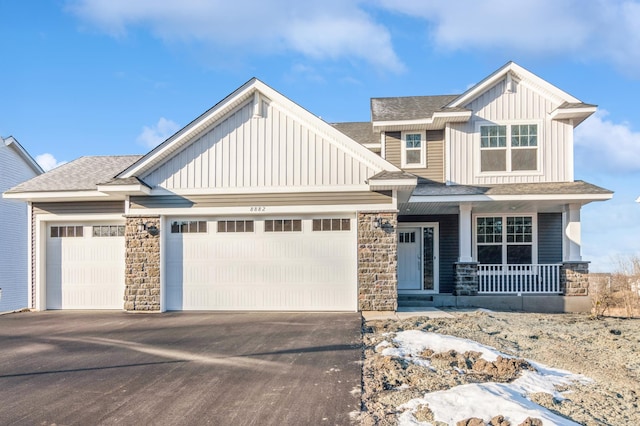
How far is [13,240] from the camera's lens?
789 inches

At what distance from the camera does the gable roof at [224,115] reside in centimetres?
1066

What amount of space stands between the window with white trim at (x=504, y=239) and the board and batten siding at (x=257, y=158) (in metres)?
5.51

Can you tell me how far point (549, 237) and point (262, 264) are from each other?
8.91 m

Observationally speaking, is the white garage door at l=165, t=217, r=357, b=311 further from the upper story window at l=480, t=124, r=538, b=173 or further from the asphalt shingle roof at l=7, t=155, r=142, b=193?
the upper story window at l=480, t=124, r=538, b=173

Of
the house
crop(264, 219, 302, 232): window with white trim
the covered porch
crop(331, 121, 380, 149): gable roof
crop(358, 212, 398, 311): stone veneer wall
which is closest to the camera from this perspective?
crop(358, 212, 398, 311): stone veneer wall

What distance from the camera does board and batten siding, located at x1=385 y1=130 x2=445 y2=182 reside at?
13414 millimetres

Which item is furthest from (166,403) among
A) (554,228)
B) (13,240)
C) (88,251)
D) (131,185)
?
(13,240)

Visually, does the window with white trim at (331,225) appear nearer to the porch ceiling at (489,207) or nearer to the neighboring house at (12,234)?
the porch ceiling at (489,207)

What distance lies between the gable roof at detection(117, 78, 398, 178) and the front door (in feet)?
14.3

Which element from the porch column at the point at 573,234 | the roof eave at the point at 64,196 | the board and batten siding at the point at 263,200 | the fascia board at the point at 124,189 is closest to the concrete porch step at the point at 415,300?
the board and batten siding at the point at 263,200

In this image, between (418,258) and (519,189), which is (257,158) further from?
(519,189)

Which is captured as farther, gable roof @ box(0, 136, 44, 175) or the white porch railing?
gable roof @ box(0, 136, 44, 175)

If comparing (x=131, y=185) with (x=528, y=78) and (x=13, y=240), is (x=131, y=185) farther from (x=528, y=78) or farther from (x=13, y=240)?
(x=13, y=240)

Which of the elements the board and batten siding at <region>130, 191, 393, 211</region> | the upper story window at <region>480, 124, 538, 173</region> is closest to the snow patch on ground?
the board and batten siding at <region>130, 191, 393, 211</region>
